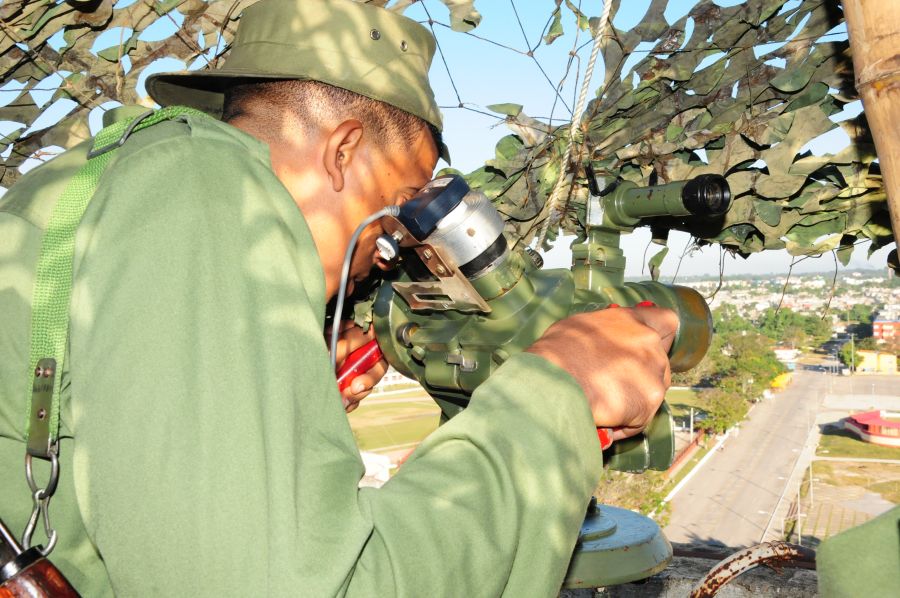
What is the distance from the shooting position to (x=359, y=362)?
2678 mm

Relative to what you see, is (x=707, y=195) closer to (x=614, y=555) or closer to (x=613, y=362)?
(x=613, y=362)

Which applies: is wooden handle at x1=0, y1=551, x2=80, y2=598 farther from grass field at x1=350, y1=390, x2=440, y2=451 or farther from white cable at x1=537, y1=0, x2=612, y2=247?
grass field at x1=350, y1=390, x2=440, y2=451

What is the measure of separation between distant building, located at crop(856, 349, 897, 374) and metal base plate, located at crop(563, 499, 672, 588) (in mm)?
49212

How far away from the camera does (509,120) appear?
2.46 m

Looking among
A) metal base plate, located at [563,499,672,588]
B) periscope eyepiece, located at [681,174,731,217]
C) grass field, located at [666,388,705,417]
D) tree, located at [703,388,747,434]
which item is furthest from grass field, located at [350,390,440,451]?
periscope eyepiece, located at [681,174,731,217]

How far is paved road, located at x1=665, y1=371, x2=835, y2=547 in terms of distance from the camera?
105ft

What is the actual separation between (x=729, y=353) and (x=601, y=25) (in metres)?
43.1

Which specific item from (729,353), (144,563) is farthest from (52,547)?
(729,353)

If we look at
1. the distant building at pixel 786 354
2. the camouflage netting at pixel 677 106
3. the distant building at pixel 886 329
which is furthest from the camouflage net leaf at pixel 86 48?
the distant building at pixel 786 354

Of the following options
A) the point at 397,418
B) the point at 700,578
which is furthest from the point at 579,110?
the point at 397,418

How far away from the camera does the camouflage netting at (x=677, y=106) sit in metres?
2.06

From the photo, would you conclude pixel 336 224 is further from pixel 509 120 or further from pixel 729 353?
pixel 729 353

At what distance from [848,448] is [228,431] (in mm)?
45878

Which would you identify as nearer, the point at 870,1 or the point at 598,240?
the point at 870,1
